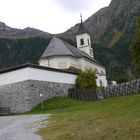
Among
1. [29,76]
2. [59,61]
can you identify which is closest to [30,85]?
[29,76]

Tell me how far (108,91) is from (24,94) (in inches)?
364

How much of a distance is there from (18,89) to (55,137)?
Answer: 2569 centimetres

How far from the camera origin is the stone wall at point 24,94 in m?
38.0

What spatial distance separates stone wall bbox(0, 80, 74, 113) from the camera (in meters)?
38.0

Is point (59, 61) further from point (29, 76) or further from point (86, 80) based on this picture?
point (29, 76)

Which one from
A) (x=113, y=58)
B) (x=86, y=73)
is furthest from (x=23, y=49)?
(x=86, y=73)

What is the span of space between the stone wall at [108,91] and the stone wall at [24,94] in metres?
3.39

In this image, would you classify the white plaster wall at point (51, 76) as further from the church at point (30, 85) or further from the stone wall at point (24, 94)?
the stone wall at point (24, 94)

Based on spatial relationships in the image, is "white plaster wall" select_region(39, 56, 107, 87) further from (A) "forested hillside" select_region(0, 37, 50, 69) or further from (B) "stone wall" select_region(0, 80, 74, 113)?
(A) "forested hillside" select_region(0, 37, 50, 69)

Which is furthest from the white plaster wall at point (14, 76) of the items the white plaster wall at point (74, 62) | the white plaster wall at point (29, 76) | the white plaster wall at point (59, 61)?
the white plaster wall at point (59, 61)

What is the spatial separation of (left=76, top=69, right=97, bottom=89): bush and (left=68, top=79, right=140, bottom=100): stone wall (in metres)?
2.50

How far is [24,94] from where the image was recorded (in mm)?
38281

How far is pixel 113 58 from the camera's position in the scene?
153750 mm

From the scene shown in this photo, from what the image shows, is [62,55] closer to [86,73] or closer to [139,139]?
[86,73]
